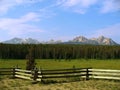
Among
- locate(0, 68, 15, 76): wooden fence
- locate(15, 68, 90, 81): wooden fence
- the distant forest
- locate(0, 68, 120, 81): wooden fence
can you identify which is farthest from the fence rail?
the distant forest

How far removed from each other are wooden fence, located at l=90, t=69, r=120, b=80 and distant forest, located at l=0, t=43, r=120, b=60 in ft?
400

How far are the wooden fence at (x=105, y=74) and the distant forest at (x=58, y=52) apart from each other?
400 feet

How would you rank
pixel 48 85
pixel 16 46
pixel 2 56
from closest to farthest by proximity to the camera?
1. pixel 48 85
2. pixel 2 56
3. pixel 16 46

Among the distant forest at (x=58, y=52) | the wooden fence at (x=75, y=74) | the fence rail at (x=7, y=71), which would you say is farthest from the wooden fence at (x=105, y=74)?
the distant forest at (x=58, y=52)

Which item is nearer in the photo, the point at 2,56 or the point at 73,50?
the point at 2,56

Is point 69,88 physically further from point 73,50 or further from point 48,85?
point 73,50

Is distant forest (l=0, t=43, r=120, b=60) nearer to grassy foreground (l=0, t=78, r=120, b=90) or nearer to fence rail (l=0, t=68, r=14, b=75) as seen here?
fence rail (l=0, t=68, r=14, b=75)

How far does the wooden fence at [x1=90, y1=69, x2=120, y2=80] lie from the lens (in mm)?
29523

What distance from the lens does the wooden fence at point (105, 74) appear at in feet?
96.9

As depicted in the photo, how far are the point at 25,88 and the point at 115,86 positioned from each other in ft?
23.8

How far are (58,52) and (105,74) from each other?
442 feet

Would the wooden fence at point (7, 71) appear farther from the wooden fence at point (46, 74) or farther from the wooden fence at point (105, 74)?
the wooden fence at point (105, 74)

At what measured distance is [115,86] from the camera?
1035 inches

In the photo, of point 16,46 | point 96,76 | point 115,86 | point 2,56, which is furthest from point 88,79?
point 16,46
